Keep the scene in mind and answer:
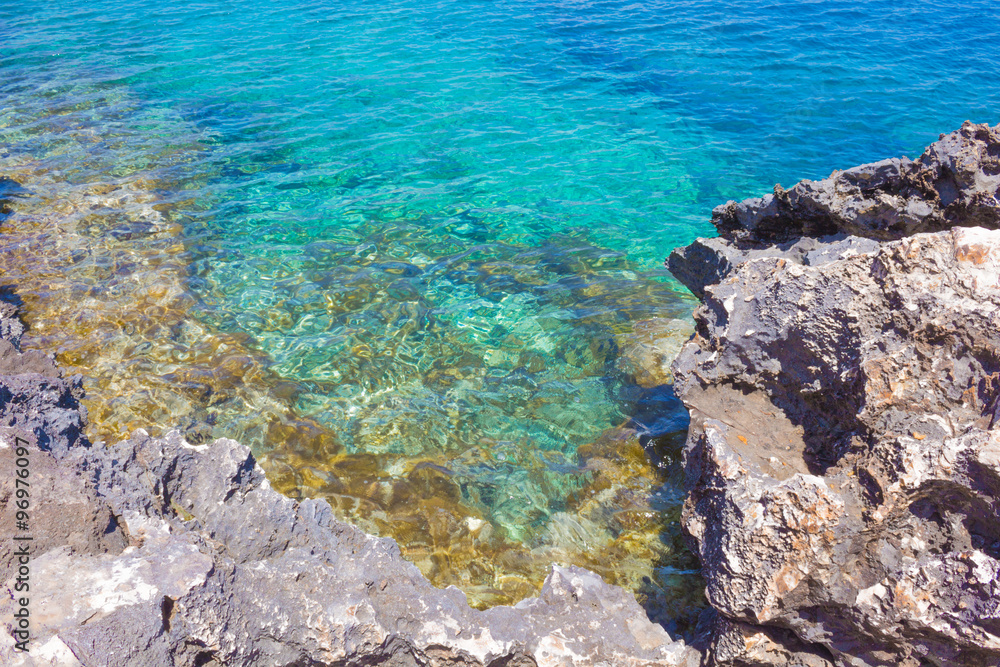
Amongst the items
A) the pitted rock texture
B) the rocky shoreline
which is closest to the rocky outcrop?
the rocky shoreline

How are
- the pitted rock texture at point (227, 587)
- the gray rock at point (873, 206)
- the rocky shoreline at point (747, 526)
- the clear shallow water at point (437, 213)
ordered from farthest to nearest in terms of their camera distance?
the clear shallow water at point (437, 213), the gray rock at point (873, 206), the rocky shoreline at point (747, 526), the pitted rock texture at point (227, 587)

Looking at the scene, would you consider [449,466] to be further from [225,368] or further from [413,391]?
[225,368]

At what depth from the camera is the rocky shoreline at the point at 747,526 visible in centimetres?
250

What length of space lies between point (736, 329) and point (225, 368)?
4.52 meters

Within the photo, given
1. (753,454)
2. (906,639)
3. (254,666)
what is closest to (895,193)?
(753,454)

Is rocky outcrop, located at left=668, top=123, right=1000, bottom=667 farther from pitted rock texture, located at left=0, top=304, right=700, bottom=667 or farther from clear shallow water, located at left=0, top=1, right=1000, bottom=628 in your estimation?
clear shallow water, located at left=0, top=1, right=1000, bottom=628

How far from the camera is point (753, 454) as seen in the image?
10.7 ft

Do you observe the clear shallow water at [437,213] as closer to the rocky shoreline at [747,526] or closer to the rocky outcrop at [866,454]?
the rocky shoreline at [747,526]

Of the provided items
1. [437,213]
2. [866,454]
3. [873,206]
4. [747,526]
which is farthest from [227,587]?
[437,213]

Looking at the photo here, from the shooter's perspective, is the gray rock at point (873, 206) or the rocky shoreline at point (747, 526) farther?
the gray rock at point (873, 206)

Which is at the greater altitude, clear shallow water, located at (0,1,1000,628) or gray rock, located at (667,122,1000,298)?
gray rock, located at (667,122,1000,298)

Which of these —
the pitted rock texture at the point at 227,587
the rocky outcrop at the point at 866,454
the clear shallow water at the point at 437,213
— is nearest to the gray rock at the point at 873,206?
the rocky outcrop at the point at 866,454

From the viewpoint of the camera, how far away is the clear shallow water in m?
4.82

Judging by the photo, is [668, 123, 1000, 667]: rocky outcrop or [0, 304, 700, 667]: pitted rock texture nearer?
[0, 304, 700, 667]: pitted rock texture
